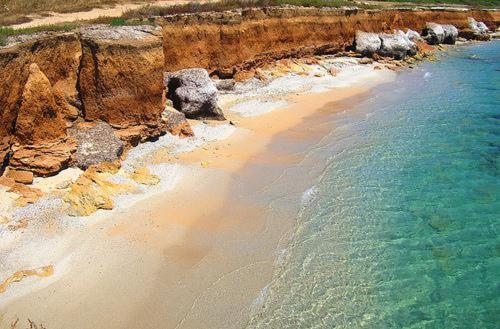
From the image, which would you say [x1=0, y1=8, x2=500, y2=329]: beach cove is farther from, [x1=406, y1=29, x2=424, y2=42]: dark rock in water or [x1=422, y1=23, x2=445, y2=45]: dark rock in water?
[x1=422, y1=23, x2=445, y2=45]: dark rock in water

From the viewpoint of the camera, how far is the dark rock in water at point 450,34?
4355 centimetres

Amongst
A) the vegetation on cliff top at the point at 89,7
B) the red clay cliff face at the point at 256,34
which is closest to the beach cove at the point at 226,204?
the red clay cliff face at the point at 256,34

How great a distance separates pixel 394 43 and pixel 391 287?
28.0 m

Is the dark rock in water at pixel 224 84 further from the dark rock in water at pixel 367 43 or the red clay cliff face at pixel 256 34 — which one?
the dark rock in water at pixel 367 43

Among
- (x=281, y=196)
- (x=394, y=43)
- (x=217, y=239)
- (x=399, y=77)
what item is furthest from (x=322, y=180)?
(x=394, y=43)

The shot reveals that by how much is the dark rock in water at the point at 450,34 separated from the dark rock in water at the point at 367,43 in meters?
14.6

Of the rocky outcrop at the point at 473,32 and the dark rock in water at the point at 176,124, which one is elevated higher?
the rocky outcrop at the point at 473,32

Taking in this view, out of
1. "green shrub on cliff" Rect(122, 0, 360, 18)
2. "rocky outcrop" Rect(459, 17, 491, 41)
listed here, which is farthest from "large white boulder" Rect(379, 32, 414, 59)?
"rocky outcrop" Rect(459, 17, 491, 41)

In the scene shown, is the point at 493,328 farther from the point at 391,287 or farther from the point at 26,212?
the point at 26,212

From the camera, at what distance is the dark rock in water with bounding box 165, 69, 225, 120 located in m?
19.0

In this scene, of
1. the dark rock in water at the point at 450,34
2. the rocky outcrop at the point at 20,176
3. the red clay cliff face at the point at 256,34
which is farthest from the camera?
the dark rock in water at the point at 450,34

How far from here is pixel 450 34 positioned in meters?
43.8

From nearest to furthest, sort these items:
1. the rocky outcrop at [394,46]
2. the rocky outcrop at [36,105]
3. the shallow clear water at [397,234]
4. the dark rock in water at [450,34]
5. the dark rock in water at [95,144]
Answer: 1. the shallow clear water at [397,234]
2. the rocky outcrop at [36,105]
3. the dark rock in water at [95,144]
4. the rocky outcrop at [394,46]
5. the dark rock in water at [450,34]

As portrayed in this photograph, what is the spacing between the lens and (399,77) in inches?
1157
